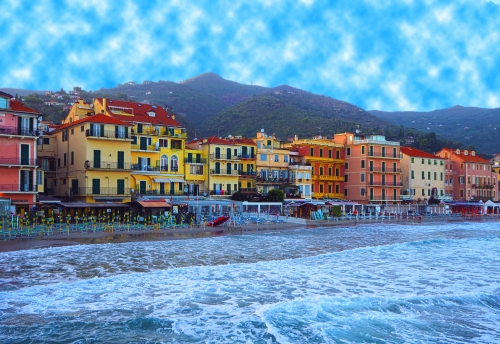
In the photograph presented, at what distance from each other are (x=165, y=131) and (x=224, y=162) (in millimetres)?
8258

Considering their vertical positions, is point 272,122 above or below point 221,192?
above

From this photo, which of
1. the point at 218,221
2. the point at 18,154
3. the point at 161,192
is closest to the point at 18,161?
the point at 18,154

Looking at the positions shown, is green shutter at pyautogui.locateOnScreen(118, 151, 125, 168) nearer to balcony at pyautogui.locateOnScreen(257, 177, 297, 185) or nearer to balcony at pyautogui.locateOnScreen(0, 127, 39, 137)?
balcony at pyautogui.locateOnScreen(0, 127, 39, 137)

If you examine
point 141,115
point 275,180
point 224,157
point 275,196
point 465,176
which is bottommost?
point 275,196

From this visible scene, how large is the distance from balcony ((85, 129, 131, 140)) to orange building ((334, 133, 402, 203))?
34.5 metres

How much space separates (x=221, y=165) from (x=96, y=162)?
16167 mm

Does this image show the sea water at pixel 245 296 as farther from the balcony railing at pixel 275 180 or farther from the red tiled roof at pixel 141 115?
the balcony railing at pixel 275 180

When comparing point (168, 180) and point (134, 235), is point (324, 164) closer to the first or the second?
point (168, 180)

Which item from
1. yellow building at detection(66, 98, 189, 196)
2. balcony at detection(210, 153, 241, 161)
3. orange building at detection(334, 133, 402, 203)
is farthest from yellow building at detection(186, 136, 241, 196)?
orange building at detection(334, 133, 402, 203)

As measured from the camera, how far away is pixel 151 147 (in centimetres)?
5628

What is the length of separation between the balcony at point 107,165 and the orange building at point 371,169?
113 feet

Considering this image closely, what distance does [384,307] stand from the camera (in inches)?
685

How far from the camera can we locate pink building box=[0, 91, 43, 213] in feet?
138

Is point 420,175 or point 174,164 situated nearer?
point 174,164
